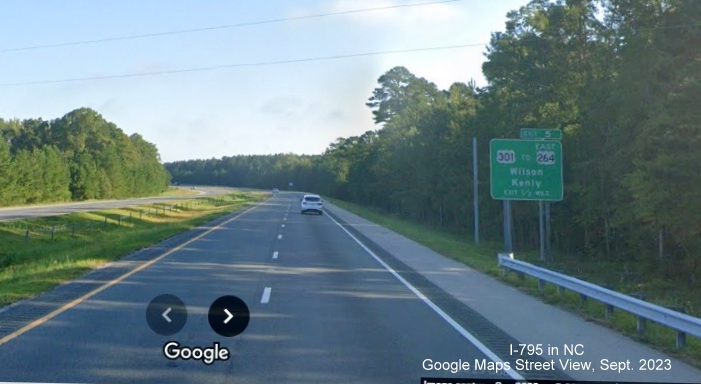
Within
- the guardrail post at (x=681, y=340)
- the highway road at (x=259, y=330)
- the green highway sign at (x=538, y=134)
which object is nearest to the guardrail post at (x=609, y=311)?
the highway road at (x=259, y=330)

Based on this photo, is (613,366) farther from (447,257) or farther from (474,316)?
Answer: (447,257)

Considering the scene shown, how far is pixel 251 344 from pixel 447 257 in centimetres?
1643

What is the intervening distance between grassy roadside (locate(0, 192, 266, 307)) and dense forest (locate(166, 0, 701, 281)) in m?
18.4

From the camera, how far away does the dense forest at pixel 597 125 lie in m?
25.4

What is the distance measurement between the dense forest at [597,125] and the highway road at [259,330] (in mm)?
11519

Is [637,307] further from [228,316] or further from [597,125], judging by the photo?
[597,125]

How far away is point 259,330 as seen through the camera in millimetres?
10672

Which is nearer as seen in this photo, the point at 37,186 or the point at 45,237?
the point at 45,237

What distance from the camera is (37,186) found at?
9462cm

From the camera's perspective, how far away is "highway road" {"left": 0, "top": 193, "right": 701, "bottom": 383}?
8.12 m

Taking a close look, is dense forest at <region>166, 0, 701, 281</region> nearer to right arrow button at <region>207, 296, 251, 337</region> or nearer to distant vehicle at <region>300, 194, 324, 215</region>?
distant vehicle at <region>300, 194, 324, 215</region>

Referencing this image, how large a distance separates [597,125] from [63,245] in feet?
86.6

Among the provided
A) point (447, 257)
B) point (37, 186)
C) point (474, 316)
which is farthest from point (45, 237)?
point (37, 186)

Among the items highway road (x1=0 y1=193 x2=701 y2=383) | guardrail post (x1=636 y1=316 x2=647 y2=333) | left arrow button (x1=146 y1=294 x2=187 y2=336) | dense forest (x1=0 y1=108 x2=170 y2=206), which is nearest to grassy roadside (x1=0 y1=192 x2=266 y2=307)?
highway road (x1=0 y1=193 x2=701 y2=383)
